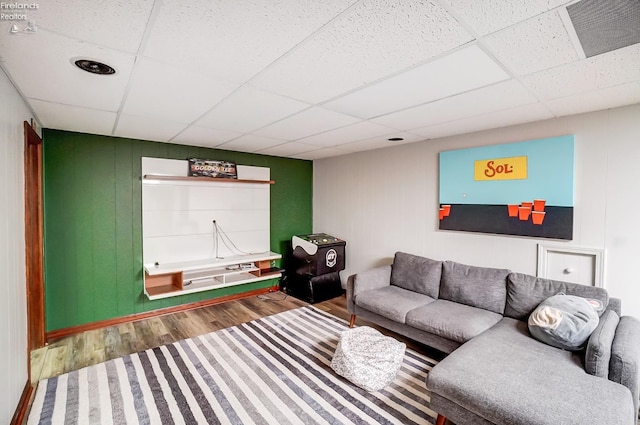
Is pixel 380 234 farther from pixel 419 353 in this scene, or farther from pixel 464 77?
pixel 464 77

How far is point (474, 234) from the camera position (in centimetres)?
328

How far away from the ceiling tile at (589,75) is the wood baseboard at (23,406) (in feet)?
12.9

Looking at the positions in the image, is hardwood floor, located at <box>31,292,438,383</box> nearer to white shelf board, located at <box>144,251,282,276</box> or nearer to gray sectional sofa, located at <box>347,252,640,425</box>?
gray sectional sofa, located at <box>347,252,640,425</box>

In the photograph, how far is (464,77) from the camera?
1.83 metres

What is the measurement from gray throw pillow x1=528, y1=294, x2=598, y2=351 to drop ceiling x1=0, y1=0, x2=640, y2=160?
1.55 meters

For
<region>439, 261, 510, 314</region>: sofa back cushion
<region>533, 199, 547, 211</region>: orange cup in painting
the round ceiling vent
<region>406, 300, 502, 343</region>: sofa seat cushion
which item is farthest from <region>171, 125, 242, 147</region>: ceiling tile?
<region>533, 199, 547, 211</region>: orange cup in painting

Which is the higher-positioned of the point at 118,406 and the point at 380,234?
the point at 380,234

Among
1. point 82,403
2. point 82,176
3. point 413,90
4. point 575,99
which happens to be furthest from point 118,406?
point 575,99

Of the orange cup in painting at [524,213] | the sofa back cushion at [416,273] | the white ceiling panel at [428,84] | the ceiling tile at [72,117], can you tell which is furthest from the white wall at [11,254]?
the orange cup in painting at [524,213]

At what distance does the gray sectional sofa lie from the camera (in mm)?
1551

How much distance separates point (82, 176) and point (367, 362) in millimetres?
3639

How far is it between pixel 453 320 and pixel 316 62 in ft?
7.64

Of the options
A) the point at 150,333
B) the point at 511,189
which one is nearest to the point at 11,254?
the point at 150,333

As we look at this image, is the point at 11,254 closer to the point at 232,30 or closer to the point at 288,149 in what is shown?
the point at 232,30
